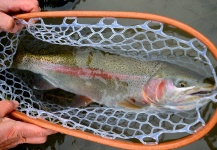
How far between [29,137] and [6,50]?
0.74 m

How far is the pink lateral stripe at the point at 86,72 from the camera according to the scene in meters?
2.37

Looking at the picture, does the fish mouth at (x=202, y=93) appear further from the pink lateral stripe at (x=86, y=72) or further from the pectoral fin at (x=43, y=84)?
the pectoral fin at (x=43, y=84)

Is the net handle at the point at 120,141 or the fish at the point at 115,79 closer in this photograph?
the net handle at the point at 120,141

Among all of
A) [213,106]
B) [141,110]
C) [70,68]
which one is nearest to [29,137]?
[70,68]

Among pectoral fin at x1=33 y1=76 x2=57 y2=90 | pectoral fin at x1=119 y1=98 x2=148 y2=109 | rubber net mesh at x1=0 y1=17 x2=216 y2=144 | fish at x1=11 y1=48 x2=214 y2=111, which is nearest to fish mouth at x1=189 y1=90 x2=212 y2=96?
fish at x1=11 y1=48 x2=214 y2=111

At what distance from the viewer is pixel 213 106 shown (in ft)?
8.44

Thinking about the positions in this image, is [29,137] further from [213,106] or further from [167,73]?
[213,106]

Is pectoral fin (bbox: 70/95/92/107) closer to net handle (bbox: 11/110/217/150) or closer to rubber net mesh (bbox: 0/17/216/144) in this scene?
rubber net mesh (bbox: 0/17/216/144)

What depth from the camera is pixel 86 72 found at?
8.00 feet

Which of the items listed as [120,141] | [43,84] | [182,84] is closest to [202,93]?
[182,84]

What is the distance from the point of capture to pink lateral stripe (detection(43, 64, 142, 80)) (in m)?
2.37

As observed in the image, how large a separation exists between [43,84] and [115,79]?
25.0 inches

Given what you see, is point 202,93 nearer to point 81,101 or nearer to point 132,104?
point 132,104

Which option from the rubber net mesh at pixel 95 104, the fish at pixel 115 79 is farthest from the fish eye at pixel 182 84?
the rubber net mesh at pixel 95 104
